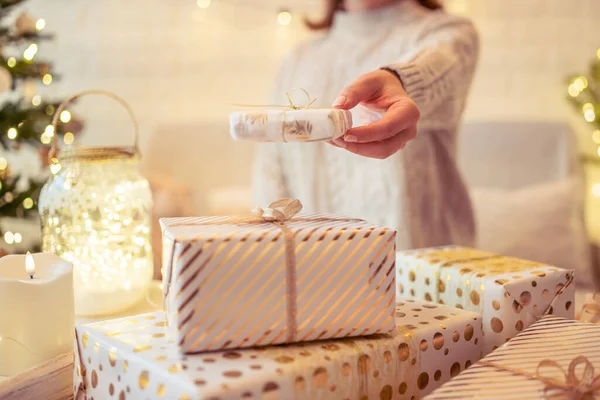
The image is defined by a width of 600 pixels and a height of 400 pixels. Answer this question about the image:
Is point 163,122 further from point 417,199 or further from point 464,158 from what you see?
point 417,199

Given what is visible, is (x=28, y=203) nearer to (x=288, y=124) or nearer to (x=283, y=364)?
(x=288, y=124)

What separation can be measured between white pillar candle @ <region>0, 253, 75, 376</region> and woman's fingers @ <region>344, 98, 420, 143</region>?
0.40 meters

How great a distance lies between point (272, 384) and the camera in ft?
1.83

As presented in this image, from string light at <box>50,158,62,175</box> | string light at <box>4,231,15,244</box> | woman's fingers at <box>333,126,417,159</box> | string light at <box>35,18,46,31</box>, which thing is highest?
string light at <box>35,18,46,31</box>

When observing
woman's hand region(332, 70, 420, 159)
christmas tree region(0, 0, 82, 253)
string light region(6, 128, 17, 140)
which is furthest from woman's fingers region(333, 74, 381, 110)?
string light region(6, 128, 17, 140)

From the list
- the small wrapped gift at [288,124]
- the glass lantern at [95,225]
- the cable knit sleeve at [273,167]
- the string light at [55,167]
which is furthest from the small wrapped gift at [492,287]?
the cable knit sleeve at [273,167]

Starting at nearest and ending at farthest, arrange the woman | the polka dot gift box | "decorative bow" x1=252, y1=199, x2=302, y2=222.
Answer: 1. the polka dot gift box
2. "decorative bow" x1=252, y1=199, x2=302, y2=222
3. the woman

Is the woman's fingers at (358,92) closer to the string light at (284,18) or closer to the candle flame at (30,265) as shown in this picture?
the candle flame at (30,265)

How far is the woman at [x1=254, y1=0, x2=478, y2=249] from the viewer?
1268mm

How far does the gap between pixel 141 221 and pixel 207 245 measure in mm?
493

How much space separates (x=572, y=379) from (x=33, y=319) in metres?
0.60

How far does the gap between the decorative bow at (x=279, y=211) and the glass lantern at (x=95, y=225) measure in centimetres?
41

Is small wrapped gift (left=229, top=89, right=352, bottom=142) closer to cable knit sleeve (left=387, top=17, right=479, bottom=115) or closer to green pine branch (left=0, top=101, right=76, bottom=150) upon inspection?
cable knit sleeve (left=387, top=17, right=479, bottom=115)

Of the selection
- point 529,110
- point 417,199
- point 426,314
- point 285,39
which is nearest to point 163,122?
point 285,39
